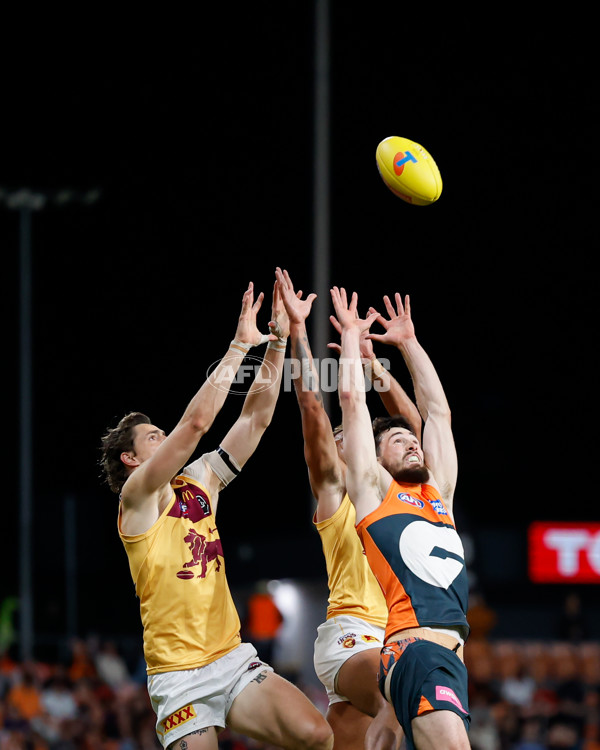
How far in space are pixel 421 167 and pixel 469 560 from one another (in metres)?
12.9

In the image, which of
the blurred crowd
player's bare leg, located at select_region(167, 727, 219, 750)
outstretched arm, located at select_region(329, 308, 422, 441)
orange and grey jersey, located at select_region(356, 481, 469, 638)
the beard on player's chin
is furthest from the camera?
the blurred crowd

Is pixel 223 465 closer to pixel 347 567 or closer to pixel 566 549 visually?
pixel 347 567

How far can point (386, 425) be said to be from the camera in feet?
23.1

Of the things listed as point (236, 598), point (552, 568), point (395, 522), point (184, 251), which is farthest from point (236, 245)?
point (395, 522)

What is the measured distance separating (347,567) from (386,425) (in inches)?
36.5

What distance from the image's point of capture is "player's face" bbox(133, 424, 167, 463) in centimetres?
684

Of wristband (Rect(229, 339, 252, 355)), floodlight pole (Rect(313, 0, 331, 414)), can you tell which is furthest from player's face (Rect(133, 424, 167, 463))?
floodlight pole (Rect(313, 0, 331, 414))

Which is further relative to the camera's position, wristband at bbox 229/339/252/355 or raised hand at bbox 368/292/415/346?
raised hand at bbox 368/292/415/346

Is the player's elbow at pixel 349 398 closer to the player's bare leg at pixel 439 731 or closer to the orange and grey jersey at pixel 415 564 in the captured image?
the orange and grey jersey at pixel 415 564

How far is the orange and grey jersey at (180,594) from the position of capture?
6.48m

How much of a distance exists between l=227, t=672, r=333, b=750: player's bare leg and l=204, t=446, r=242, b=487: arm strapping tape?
1.32 m

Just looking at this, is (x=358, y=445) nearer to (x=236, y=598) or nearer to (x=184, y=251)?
(x=236, y=598)

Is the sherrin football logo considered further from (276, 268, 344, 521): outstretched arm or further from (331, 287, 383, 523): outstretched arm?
(331, 287, 383, 523): outstretched arm

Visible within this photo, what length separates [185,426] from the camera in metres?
6.39
